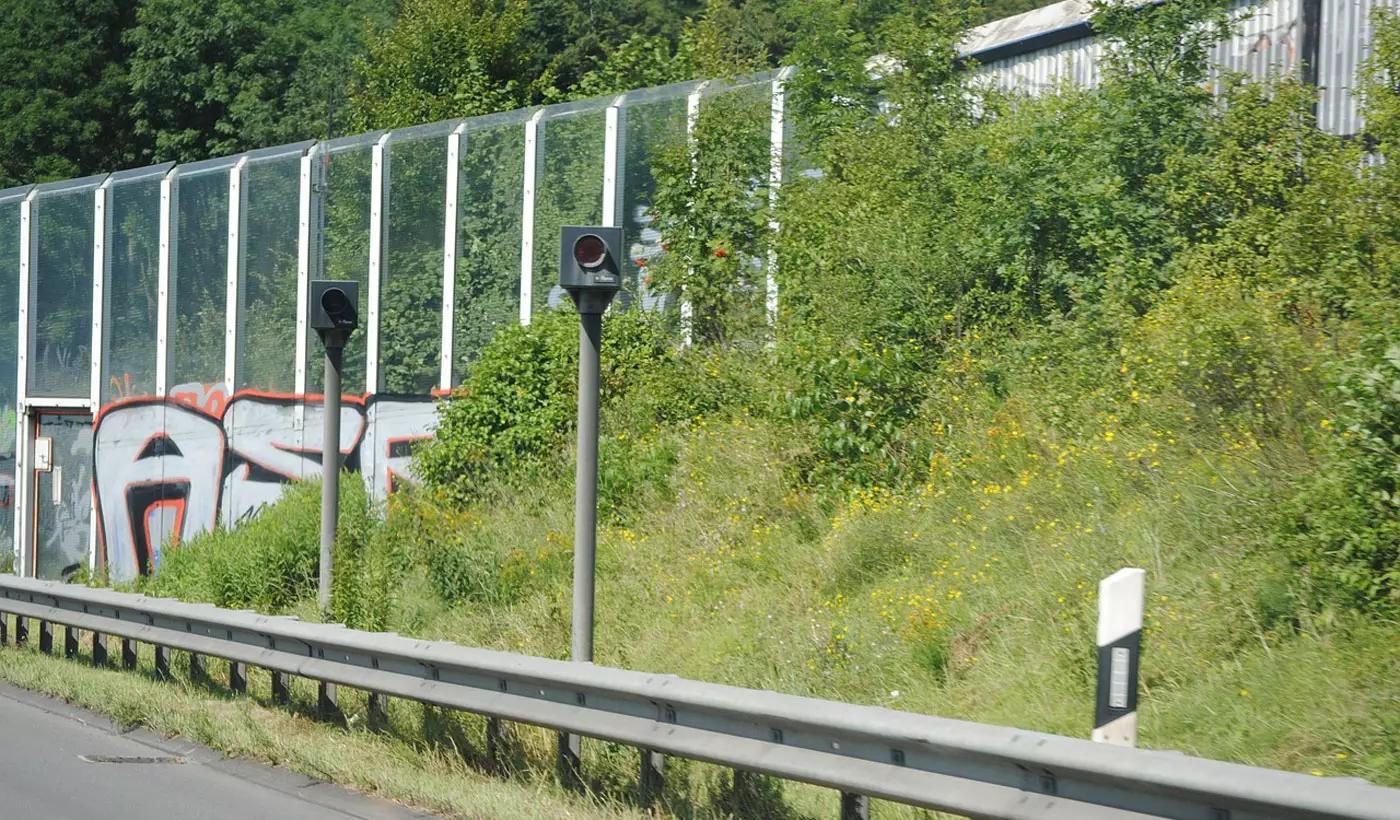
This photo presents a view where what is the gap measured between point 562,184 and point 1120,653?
12.8 m

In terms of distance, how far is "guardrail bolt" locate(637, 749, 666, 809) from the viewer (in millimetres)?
6586

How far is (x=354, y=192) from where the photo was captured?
1914cm

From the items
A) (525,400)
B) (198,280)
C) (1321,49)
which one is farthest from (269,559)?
(1321,49)

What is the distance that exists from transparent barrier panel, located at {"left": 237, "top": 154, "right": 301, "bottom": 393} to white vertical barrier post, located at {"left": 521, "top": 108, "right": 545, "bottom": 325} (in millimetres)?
4486

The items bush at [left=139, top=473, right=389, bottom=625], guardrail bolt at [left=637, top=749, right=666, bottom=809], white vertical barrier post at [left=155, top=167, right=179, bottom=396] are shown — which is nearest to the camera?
guardrail bolt at [left=637, top=749, right=666, bottom=809]

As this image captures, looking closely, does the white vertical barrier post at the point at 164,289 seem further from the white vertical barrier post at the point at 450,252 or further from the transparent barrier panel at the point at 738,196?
the transparent barrier panel at the point at 738,196

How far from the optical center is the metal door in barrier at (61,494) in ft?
78.6

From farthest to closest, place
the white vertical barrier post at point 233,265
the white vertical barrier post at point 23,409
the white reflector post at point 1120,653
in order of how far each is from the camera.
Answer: the white vertical barrier post at point 23,409
the white vertical barrier post at point 233,265
the white reflector post at point 1120,653

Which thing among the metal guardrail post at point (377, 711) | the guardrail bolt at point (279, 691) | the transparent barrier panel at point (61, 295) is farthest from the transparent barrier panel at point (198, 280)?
the metal guardrail post at point (377, 711)

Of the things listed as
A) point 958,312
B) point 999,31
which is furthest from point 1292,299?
point 999,31

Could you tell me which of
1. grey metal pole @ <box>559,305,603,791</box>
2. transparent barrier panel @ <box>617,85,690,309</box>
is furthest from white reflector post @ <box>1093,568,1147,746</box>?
transparent barrier panel @ <box>617,85,690,309</box>

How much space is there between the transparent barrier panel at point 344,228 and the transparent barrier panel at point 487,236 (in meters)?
1.81

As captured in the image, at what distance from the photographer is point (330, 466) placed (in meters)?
10.4

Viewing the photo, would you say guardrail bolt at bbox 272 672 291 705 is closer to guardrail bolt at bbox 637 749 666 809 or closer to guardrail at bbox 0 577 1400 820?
guardrail at bbox 0 577 1400 820
